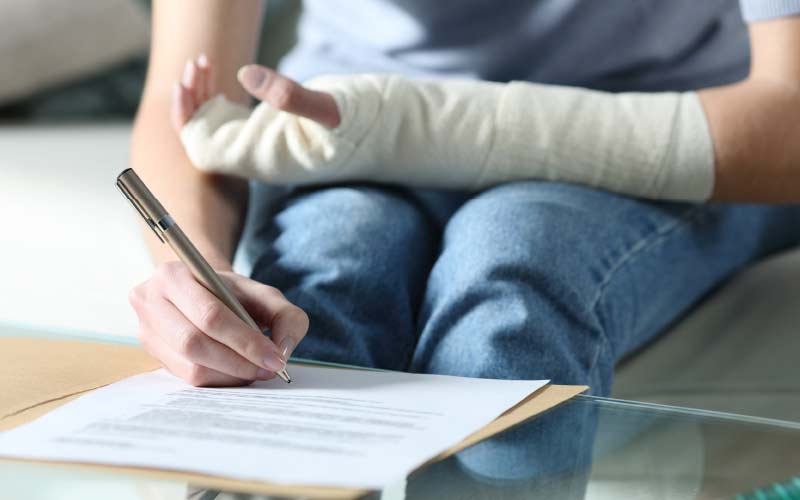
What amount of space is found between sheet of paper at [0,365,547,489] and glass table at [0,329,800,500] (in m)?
0.01

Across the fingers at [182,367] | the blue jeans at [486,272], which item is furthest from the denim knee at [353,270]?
the fingers at [182,367]

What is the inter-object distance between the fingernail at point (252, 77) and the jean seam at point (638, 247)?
0.27m

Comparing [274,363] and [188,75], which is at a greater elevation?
[188,75]

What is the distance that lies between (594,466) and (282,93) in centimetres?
34

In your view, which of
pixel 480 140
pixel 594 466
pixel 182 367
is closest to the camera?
pixel 594 466

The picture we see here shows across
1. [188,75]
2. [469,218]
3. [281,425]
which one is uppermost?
[188,75]

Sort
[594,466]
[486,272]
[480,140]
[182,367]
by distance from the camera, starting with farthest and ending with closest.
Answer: [480,140] → [486,272] → [182,367] → [594,466]

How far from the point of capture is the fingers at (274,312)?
0.55 m

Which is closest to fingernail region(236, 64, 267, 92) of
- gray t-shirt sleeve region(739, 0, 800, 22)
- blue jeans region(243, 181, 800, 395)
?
blue jeans region(243, 181, 800, 395)

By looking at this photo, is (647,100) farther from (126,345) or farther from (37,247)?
(37,247)

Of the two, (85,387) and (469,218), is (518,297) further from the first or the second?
Answer: (85,387)

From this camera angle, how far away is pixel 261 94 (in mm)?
666

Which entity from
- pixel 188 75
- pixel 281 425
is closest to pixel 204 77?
pixel 188 75

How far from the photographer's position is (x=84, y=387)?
53cm
